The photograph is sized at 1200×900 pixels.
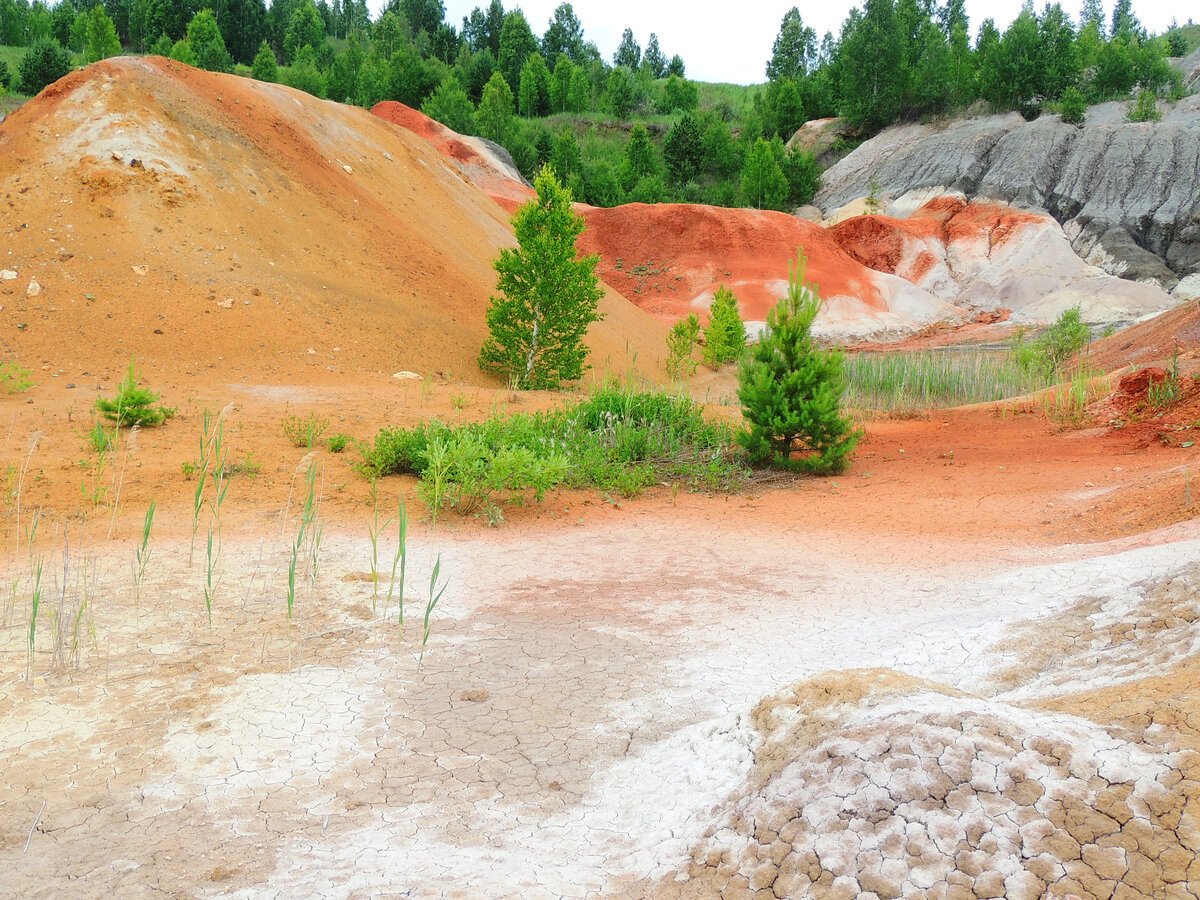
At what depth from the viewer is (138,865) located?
229 cm

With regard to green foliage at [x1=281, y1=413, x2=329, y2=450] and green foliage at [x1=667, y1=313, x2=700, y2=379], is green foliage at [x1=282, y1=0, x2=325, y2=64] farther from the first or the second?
green foliage at [x1=281, y1=413, x2=329, y2=450]

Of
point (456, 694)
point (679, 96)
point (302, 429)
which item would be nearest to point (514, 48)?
point (679, 96)

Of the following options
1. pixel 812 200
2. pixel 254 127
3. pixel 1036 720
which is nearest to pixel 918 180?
pixel 812 200

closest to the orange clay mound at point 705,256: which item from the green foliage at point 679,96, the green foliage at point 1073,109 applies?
the green foliage at point 1073,109

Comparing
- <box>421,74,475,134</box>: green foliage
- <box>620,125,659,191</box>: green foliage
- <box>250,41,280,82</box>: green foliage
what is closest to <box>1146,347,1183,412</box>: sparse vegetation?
<box>620,125,659,191</box>: green foliage

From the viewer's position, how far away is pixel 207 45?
54.7 m

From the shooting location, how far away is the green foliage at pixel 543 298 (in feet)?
51.6

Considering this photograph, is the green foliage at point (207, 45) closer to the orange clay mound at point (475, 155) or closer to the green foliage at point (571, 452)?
the orange clay mound at point (475, 155)

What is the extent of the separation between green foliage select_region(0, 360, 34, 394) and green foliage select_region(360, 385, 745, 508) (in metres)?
5.11

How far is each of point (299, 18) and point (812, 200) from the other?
188 ft

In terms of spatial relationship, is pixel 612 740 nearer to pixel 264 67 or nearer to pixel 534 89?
pixel 264 67

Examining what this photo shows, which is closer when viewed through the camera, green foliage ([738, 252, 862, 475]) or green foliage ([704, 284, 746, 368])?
green foliage ([738, 252, 862, 475])

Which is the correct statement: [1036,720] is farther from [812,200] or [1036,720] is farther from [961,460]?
[812,200]

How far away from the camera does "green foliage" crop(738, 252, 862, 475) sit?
9.30m
